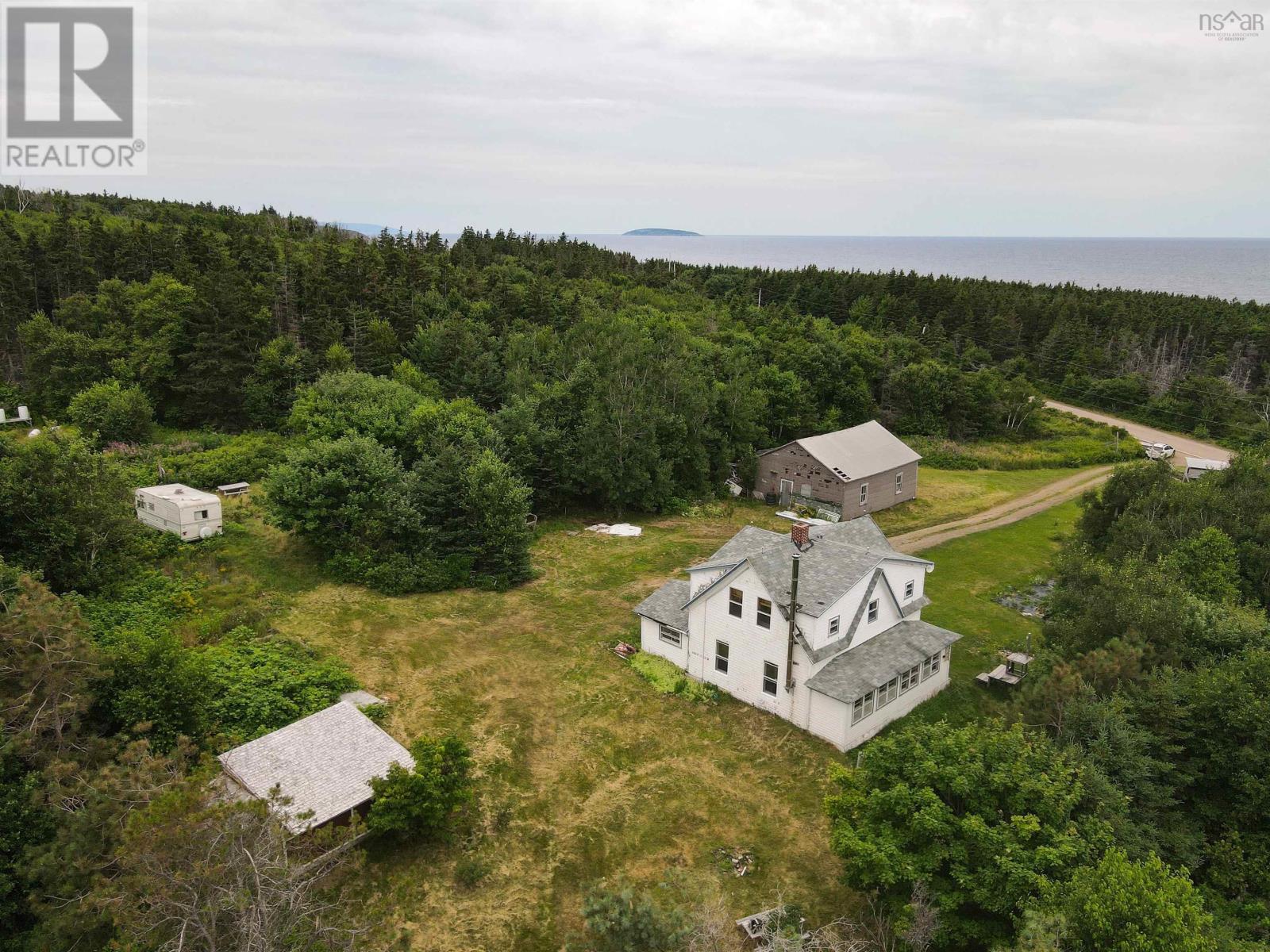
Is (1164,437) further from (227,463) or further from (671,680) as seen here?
(227,463)

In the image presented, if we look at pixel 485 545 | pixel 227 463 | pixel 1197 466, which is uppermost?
pixel 1197 466

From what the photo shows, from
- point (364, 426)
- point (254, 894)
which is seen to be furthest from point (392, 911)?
point (364, 426)

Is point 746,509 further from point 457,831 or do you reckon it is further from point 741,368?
point 457,831

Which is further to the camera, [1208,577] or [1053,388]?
[1053,388]

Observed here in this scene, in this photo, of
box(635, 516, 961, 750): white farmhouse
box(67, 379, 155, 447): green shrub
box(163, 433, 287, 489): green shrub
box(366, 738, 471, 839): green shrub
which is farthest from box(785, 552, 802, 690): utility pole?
box(67, 379, 155, 447): green shrub

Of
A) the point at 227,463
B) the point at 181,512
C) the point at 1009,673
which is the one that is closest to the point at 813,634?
the point at 1009,673

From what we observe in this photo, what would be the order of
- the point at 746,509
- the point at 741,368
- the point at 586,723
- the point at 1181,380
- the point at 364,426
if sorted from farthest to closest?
the point at 1181,380, the point at 741,368, the point at 746,509, the point at 364,426, the point at 586,723
